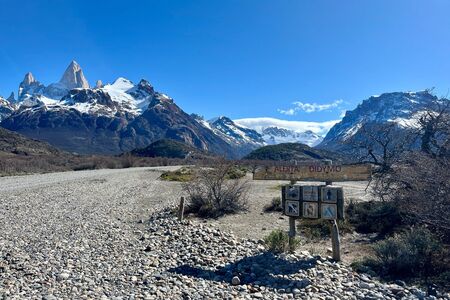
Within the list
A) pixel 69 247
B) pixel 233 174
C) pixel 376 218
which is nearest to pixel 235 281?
pixel 69 247

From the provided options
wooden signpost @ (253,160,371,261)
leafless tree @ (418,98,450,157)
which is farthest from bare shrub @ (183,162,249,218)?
leafless tree @ (418,98,450,157)

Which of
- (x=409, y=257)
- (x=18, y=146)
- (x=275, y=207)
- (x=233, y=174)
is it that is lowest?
(x=409, y=257)

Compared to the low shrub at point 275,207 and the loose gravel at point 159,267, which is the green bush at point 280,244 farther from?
the low shrub at point 275,207

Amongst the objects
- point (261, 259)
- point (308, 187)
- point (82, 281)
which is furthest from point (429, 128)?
point (82, 281)

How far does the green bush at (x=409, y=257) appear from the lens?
31.3ft

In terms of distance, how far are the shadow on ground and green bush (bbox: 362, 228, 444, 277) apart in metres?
1.62

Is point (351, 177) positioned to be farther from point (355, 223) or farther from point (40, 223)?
point (40, 223)

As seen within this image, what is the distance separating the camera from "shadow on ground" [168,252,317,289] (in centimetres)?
907

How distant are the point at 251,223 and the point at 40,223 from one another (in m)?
8.21

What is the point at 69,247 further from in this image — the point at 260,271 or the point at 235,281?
the point at 260,271

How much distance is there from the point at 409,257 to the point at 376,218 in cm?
521

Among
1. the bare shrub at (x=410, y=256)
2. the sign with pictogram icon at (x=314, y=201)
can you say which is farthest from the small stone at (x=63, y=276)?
the bare shrub at (x=410, y=256)

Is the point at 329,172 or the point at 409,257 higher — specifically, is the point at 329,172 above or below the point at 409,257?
above

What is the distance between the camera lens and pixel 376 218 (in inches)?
581
